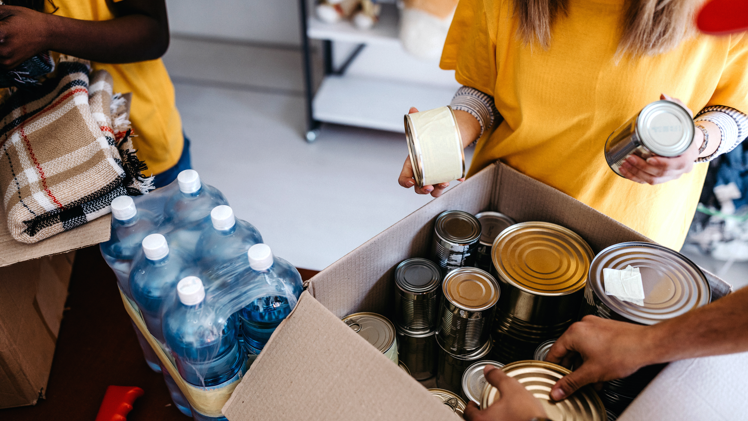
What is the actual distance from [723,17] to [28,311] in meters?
1.29

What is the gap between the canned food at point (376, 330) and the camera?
0.81 metres

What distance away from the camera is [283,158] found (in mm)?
2850

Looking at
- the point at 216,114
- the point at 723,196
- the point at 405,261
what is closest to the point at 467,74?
the point at 405,261

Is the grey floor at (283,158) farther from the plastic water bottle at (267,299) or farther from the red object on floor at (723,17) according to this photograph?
the red object on floor at (723,17)

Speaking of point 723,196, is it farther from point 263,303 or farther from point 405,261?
point 263,303

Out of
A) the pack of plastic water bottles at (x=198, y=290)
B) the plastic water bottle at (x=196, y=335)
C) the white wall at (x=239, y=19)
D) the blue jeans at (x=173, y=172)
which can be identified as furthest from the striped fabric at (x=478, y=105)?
the white wall at (x=239, y=19)

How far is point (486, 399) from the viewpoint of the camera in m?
0.65

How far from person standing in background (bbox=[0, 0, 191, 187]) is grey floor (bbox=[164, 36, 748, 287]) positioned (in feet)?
3.60

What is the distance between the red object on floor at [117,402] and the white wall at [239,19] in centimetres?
291

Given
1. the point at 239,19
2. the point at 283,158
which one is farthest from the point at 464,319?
the point at 239,19

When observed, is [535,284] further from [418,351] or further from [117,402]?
[117,402]

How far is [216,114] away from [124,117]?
2227 millimetres

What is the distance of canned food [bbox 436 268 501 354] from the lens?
0.77 m

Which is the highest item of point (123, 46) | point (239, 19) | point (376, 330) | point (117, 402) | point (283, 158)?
point (123, 46)
